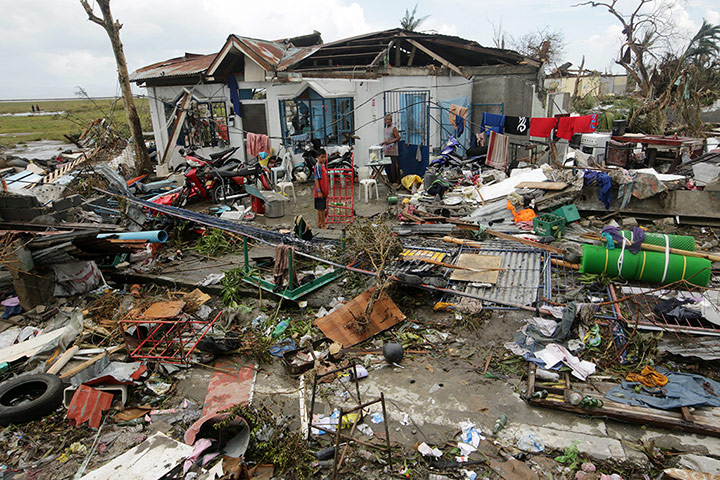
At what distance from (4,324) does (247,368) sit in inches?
163

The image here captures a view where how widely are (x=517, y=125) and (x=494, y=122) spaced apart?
752 mm

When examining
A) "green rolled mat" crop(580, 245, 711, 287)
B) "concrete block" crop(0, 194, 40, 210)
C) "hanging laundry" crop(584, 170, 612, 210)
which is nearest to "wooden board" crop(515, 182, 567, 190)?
"hanging laundry" crop(584, 170, 612, 210)

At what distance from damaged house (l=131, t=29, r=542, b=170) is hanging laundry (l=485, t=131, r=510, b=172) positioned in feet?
4.53

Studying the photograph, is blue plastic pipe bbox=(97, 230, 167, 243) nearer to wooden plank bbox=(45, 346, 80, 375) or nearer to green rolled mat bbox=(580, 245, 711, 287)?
wooden plank bbox=(45, 346, 80, 375)

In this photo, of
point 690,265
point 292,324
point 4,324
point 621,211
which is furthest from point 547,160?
point 4,324

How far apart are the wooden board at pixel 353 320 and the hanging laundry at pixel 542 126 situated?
8.32 metres

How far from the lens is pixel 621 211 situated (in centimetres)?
954

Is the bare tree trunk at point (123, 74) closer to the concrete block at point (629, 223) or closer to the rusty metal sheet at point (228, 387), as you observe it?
the rusty metal sheet at point (228, 387)

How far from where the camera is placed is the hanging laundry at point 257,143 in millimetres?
13461

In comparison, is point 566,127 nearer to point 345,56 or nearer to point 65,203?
point 345,56

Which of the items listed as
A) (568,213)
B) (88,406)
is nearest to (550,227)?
(568,213)

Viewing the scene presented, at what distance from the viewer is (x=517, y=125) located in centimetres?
1255

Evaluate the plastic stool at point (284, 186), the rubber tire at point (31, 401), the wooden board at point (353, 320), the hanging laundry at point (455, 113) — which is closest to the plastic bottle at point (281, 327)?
the wooden board at point (353, 320)

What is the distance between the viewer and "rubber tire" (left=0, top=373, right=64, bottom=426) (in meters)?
4.68
